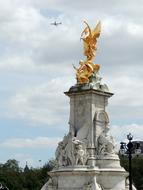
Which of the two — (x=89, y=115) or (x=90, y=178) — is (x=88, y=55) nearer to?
(x=89, y=115)

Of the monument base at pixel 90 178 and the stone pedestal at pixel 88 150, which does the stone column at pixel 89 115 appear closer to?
the stone pedestal at pixel 88 150

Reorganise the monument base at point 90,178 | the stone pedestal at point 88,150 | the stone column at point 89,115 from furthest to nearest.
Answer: the stone column at point 89,115, the stone pedestal at point 88,150, the monument base at point 90,178

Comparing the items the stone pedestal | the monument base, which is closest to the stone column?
the stone pedestal

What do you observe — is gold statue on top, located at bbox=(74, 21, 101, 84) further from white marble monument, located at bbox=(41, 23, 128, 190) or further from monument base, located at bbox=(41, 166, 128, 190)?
monument base, located at bbox=(41, 166, 128, 190)

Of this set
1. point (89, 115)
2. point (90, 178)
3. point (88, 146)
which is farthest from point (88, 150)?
point (89, 115)

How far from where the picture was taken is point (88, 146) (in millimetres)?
50219

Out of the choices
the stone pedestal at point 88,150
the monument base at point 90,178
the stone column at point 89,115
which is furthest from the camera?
the stone column at point 89,115

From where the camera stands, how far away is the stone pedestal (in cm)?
4916

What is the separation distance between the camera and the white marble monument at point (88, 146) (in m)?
49.2

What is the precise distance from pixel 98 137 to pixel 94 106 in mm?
2320

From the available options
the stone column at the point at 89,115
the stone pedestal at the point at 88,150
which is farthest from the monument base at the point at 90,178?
the stone column at the point at 89,115

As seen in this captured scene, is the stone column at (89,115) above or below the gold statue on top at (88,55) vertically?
below

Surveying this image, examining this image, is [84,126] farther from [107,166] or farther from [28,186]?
[28,186]

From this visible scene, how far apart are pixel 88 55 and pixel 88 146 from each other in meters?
7.30
